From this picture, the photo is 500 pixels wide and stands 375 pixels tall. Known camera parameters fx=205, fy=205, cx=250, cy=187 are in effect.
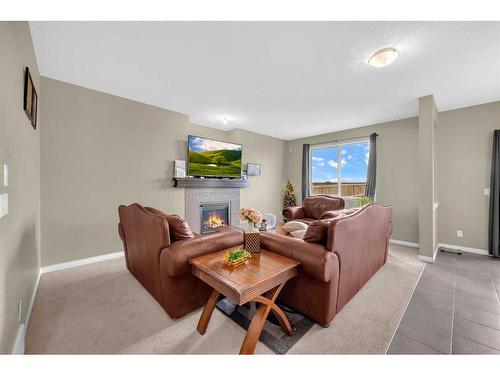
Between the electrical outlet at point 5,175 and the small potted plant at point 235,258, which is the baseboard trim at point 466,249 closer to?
the small potted plant at point 235,258

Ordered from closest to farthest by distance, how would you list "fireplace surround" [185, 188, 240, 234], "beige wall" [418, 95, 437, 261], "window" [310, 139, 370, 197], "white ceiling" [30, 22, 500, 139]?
"white ceiling" [30, 22, 500, 139] → "beige wall" [418, 95, 437, 261] → "fireplace surround" [185, 188, 240, 234] → "window" [310, 139, 370, 197]

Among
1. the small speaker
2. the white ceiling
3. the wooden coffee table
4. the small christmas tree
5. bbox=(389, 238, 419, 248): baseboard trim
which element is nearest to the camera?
the wooden coffee table

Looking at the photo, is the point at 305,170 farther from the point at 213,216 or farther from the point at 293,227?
the point at 293,227

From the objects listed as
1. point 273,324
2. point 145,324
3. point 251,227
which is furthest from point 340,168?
point 145,324

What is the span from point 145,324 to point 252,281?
1.13m

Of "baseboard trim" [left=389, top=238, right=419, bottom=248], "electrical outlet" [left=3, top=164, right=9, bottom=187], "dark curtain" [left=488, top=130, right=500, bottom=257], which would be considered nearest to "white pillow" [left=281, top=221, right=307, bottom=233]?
"baseboard trim" [left=389, top=238, right=419, bottom=248]

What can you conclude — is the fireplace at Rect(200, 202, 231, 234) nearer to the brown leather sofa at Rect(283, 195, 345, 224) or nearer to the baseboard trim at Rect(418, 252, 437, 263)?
the brown leather sofa at Rect(283, 195, 345, 224)

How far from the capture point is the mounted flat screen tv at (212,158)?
4.14 meters

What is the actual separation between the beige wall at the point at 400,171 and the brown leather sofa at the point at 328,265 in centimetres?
277

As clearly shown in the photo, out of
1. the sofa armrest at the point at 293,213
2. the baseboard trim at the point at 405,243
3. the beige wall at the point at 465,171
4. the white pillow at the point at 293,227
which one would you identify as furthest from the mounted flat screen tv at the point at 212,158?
the beige wall at the point at 465,171

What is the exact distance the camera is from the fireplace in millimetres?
4469

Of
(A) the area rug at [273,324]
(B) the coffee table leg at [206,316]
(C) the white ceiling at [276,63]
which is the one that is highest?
(C) the white ceiling at [276,63]

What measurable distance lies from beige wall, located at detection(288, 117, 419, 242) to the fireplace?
3.51 m
